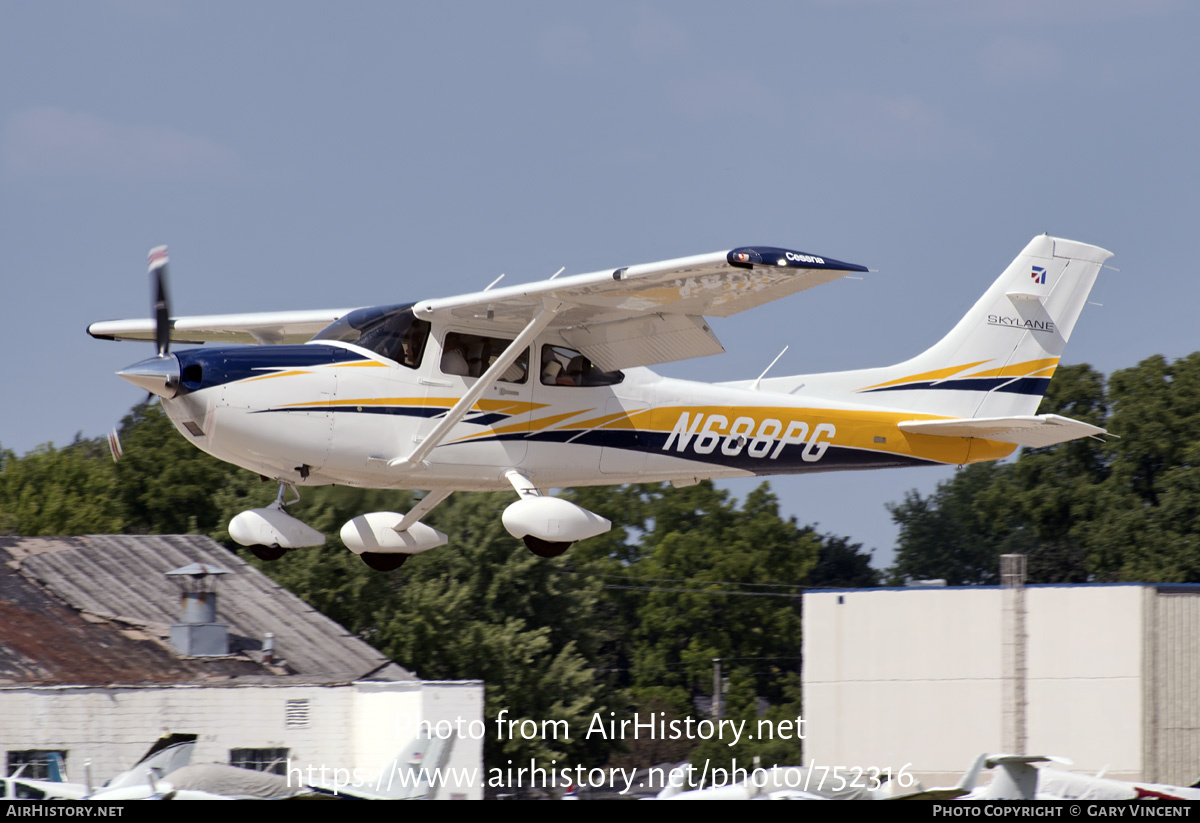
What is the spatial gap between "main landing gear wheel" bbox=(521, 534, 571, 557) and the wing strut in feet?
3.81

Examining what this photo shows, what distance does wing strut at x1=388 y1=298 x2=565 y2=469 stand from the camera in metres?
11.8

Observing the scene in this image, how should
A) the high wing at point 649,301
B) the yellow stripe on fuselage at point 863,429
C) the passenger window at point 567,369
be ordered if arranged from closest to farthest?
the high wing at point 649,301 → the passenger window at point 567,369 → the yellow stripe on fuselage at point 863,429

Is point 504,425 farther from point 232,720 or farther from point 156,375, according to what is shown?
point 232,720

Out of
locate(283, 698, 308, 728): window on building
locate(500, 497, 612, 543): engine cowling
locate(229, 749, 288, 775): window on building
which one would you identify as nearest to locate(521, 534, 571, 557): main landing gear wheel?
locate(500, 497, 612, 543): engine cowling

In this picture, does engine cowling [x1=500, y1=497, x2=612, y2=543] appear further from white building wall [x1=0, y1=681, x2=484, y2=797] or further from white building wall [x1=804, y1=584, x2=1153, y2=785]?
white building wall [x1=804, y1=584, x2=1153, y2=785]

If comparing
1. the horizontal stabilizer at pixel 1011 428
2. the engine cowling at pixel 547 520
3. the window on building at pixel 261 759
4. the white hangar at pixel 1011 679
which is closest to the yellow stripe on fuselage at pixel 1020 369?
the horizontal stabilizer at pixel 1011 428

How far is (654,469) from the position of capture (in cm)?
1313

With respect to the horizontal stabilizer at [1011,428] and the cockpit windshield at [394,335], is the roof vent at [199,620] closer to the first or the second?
the cockpit windshield at [394,335]

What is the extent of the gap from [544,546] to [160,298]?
153 inches

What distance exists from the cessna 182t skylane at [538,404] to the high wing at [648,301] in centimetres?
2

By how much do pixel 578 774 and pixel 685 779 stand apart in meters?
20.9

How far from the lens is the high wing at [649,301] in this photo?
10617 mm

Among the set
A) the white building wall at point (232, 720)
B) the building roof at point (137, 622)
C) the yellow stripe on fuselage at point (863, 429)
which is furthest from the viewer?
the building roof at point (137, 622)

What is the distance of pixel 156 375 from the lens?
11125 millimetres
